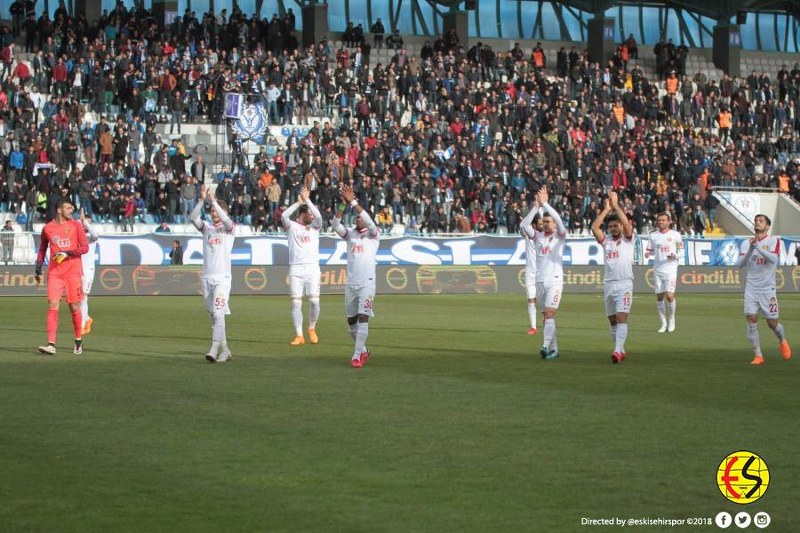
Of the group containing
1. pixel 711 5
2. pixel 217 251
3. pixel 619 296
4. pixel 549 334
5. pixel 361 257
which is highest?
pixel 711 5

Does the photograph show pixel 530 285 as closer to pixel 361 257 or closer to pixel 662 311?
pixel 662 311

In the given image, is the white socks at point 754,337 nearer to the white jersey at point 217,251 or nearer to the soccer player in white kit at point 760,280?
the soccer player in white kit at point 760,280

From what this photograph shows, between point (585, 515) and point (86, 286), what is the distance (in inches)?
710

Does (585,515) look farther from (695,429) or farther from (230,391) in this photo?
(230,391)

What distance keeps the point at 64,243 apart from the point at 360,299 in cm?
437

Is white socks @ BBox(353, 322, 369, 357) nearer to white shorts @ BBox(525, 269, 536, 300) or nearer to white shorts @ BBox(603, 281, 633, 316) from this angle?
white shorts @ BBox(603, 281, 633, 316)

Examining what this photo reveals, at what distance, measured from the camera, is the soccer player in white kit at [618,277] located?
1797 centimetres

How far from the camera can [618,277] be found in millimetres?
18109

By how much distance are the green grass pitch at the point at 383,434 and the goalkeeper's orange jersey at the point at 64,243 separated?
4.34 feet

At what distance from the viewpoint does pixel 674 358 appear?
18.9 m

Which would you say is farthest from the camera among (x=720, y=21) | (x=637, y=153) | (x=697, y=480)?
(x=720, y=21)

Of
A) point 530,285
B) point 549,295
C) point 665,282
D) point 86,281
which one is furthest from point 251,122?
point 549,295

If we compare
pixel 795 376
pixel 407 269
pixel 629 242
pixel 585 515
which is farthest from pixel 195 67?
pixel 585 515

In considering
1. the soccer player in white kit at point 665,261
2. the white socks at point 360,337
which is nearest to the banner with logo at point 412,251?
the soccer player in white kit at point 665,261
